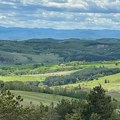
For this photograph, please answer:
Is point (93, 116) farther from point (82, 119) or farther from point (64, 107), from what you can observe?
point (64, 107)

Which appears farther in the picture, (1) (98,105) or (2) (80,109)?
(2) (80,109)

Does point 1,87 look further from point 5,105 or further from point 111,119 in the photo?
point 111,119

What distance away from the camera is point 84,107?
8338 centimetres

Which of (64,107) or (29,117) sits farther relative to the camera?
(64,107)

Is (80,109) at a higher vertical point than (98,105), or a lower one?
lower

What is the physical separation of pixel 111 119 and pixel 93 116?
897cm

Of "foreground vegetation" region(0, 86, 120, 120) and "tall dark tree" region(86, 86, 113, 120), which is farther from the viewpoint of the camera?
"tall dark tree" region(86, 86, 113, 120)

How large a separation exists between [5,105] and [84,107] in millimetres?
18565

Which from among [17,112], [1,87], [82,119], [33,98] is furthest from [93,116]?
[33,98]

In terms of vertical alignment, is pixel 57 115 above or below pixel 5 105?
below

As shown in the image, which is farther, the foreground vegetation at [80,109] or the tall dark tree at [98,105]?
the tall dark tree at [98,105]

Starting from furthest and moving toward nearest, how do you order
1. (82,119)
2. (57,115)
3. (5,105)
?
1. (57,115)
2. (82,119)
3. (5,105)

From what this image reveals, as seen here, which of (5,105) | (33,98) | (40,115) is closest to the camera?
(5,105)

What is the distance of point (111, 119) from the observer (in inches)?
3263
